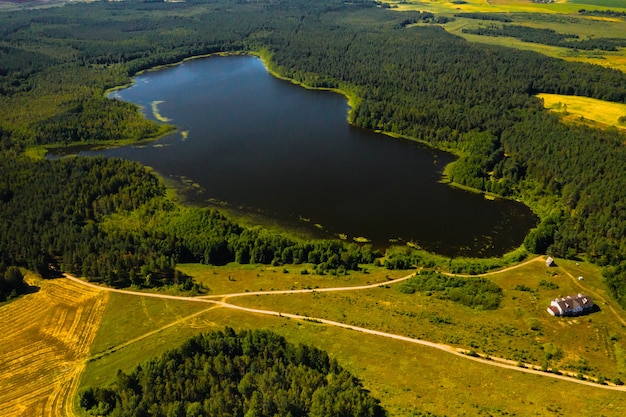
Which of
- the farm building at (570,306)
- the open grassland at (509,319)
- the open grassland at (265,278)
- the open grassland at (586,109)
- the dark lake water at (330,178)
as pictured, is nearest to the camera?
the open grassland at (509,319)

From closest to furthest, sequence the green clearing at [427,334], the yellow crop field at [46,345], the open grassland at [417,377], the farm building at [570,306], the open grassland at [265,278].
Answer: the open grassland at [417,377], the green clearing at [427,334], the yellow crop field at [46,345], the farm building at [570,306], the open grassland at [265,278]

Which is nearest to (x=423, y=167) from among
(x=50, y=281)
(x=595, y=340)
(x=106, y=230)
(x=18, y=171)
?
(x=595, y=340)

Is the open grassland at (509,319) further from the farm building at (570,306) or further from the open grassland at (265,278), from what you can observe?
the open grassland at (265,278)

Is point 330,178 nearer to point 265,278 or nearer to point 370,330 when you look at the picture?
point 265,278

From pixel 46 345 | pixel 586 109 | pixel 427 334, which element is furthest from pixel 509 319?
pixel 586 109

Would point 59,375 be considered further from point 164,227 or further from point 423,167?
point 423,167

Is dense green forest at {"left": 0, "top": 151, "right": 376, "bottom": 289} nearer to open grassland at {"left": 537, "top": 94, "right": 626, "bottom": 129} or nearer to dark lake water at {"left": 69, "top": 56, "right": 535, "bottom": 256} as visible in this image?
dark lake water at {"left": 69, "top": 56, "right": 535, "bottom": 256}

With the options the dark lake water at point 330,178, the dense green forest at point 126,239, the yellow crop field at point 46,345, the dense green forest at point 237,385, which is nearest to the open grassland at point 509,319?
the dense green forest at point 126,239
